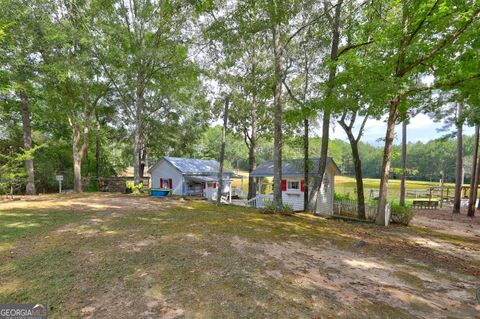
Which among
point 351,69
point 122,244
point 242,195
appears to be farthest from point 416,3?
point 242,195

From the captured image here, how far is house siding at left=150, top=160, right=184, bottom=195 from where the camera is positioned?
21000 mm

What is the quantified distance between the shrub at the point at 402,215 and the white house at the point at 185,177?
13534mm

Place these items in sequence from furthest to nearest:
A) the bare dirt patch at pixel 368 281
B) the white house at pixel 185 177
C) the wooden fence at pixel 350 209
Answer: the white house at pixel 185 177
the wooden fence at pixel 350 209
the bare dirt patch at pixel 368 281

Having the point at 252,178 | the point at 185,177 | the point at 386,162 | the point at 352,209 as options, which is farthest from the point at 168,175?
the point at 386,162

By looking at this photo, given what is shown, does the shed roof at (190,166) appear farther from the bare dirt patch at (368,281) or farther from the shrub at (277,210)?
the bare dirt patch at (368,281)

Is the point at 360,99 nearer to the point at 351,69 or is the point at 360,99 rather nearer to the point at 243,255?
the point at 351,69

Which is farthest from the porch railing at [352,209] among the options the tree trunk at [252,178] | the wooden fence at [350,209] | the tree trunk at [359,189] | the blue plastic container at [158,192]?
the blue plastic container at [158,192]

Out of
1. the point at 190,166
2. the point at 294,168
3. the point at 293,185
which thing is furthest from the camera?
the point at 190,166

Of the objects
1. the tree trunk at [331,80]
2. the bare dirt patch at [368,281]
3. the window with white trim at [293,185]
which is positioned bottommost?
the bare dirt patch at [368,281]

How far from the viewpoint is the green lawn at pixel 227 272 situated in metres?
3.04

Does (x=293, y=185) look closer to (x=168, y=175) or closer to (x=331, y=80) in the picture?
(x=331, y=80)

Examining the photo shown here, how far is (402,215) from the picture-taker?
10219 millimetres

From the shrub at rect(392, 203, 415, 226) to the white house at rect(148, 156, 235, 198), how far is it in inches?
533

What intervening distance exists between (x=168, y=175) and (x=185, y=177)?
2225mm
